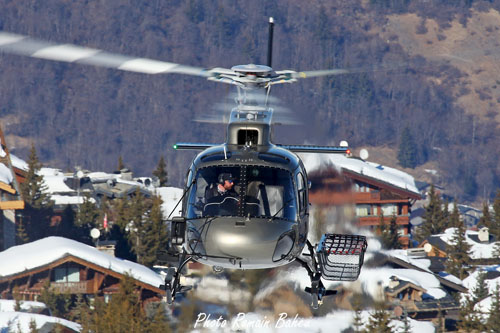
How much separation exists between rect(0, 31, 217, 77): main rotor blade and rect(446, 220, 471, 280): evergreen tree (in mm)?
55116

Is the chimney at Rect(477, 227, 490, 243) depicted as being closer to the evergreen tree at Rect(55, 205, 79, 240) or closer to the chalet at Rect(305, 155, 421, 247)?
the chalet at Rect(305, 155, 421, 247)

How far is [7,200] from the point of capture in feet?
268

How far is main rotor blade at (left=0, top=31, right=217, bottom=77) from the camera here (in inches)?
809

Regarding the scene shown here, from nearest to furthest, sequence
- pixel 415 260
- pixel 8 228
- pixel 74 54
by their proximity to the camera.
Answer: pixel 74 54, pixel 415 260, pixel 8 228

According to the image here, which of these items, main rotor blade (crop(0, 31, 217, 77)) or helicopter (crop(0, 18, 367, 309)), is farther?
helicopter (crop(0, 18, 367, 309))

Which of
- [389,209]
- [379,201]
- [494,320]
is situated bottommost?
[389,209]

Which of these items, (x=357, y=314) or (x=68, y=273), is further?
(x=68, y=273)

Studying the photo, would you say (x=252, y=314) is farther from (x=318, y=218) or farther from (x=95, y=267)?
(x=95, y=267)

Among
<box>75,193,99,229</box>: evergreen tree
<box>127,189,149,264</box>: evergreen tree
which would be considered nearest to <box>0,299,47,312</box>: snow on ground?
<box>127,189,149,264</box>: evergreen tree

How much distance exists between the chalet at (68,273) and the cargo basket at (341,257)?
39684mm

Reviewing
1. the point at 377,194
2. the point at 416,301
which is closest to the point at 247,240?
the point at 416,301

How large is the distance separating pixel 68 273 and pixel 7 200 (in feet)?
43.6

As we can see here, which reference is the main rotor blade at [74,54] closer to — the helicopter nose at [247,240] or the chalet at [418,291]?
the helicopter nose at [247,240]

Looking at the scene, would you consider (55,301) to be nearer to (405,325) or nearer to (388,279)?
(388,279)
